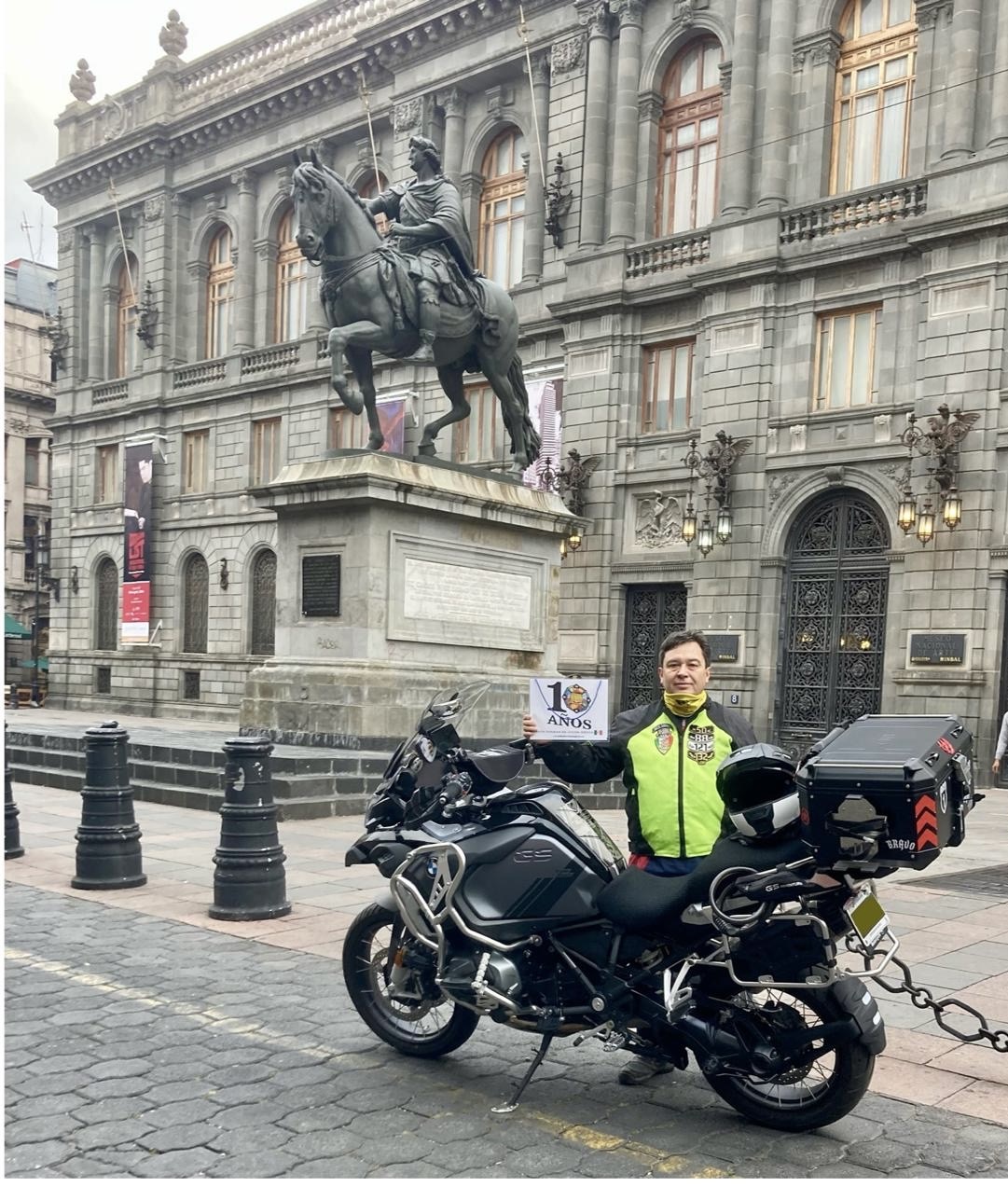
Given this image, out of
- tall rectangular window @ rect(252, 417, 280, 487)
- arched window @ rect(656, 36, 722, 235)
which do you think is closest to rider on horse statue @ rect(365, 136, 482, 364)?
arched window @ rect(656, 36, 722, 235)

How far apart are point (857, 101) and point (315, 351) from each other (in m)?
16.3

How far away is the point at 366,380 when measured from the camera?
14.6 m

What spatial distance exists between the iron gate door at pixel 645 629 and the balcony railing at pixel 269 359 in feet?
45.8

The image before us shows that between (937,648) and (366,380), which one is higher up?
(366,380)

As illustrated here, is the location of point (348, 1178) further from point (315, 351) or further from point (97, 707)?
point (97, 707)

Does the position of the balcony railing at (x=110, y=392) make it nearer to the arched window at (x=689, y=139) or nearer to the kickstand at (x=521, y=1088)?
the arched window at (x=689, y=139)

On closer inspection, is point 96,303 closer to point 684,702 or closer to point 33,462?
point 33,462

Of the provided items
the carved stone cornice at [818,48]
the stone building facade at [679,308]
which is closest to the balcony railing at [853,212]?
the stone building facade at [679,308]

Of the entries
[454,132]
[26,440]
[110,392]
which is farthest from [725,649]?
[26,440]

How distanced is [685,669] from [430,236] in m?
11.5

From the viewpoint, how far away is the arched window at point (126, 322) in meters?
39.0

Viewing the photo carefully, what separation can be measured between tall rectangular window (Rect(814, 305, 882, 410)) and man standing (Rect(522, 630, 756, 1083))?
1874cm

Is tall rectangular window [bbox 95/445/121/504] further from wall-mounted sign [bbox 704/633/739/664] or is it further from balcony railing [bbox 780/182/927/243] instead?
balcony railing [bbox 780/182/927/243]

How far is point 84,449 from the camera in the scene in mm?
39812
